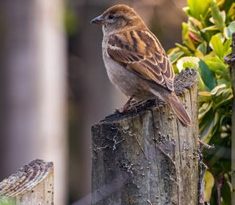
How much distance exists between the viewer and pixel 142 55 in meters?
4.29

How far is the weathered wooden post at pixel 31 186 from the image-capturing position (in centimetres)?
256

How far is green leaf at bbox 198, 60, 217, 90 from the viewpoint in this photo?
354 cm

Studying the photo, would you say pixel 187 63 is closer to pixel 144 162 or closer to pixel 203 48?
pixel 203 48

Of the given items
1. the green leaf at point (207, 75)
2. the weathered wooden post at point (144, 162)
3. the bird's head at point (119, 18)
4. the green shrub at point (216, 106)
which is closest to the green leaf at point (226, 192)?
the green shrub at point (216, 106)

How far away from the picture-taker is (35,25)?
8.12 meters

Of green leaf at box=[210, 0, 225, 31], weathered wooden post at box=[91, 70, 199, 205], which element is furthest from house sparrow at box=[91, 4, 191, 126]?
weathered wooden post at box=[91, 70, 199, 205]

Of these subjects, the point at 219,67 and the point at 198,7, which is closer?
the point at 219,67

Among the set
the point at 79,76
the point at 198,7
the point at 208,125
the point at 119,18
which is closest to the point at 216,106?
the point at 208,125

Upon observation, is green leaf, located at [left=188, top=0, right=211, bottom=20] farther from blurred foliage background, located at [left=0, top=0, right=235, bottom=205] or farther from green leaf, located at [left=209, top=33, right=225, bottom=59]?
green leaf, located at [left=209, top=33, right=225, bottom=59]

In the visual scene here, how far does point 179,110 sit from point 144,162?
234 millimetres

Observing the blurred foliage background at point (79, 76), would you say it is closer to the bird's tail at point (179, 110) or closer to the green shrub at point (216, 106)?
the green shrub at point (216, 106)

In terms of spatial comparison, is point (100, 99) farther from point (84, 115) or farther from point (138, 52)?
point (138, 52)

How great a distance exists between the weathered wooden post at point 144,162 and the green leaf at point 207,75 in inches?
21.3

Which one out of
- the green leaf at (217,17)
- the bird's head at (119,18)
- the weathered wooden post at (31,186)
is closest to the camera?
the weathered wooden post at (31,186)
